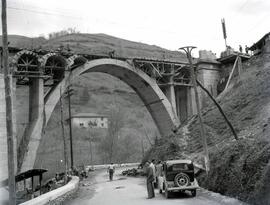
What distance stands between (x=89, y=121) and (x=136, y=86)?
64781 mm

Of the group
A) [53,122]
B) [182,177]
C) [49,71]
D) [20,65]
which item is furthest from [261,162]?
[53,122]

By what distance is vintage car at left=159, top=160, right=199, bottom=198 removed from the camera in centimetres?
1742

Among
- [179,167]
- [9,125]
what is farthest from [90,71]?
[9,125]

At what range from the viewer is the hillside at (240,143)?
13586 mm

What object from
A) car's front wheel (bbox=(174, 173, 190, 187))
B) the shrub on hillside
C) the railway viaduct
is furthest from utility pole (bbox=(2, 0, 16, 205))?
the railway viaduct

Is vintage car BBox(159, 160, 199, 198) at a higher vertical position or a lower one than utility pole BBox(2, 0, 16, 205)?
lower

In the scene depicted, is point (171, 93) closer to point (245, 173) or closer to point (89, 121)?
point (245, 173)

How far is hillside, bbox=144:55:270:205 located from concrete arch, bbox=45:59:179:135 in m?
10.6

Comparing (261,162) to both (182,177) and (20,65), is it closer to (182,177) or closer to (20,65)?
(182,177)

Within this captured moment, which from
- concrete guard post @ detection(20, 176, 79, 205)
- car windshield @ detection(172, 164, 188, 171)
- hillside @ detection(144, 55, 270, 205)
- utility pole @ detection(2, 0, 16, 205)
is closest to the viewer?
hillside @ detection(144, 55, 270, 205)

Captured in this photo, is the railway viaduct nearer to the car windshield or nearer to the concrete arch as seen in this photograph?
the concrete arch

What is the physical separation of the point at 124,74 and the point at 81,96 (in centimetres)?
10453

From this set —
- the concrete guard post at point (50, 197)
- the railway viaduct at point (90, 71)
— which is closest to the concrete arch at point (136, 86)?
the railway viaduct at point (90, 71)

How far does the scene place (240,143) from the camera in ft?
60.1
